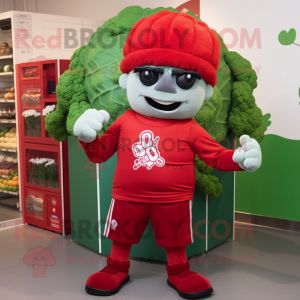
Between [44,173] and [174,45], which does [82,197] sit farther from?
[174,45]

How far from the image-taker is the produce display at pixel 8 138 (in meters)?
4.29

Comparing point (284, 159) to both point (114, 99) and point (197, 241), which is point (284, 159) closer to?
point (197, 241)

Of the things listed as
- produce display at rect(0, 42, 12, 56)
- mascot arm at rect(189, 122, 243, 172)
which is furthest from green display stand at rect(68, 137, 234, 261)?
produce display at rect(0, 42, 12, 56)

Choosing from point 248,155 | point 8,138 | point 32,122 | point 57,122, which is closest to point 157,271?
point 248,155

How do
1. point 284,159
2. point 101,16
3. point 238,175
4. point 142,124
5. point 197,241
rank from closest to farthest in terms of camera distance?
point 142,124
point 197,241
point 284,159
point 238,175
point 101,16

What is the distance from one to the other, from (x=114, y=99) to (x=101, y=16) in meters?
2.71

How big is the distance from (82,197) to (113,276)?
0.86 metres

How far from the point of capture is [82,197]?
9.97 feet

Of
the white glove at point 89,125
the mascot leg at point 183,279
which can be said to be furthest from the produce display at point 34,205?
the white glove at point 89,125

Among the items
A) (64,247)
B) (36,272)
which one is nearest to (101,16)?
(64,247)

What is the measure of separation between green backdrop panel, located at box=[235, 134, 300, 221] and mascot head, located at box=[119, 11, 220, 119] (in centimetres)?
166

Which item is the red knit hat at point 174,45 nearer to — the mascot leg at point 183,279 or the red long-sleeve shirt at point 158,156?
the red long-sleeve shirt at point 158,156

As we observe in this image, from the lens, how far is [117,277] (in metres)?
2.35

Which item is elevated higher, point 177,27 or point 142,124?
point 177,27
